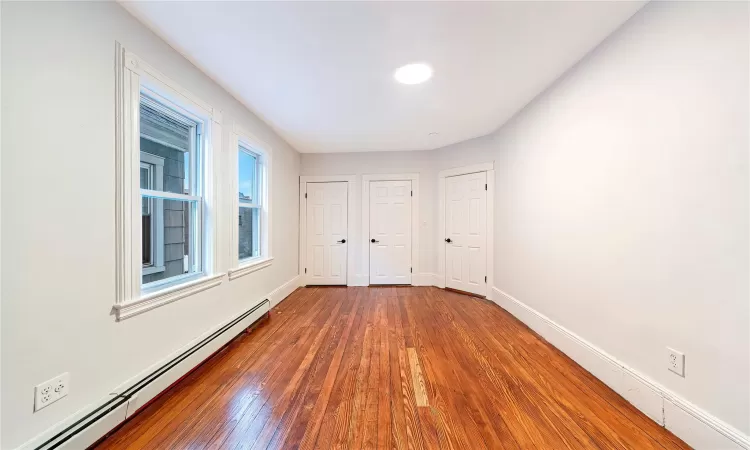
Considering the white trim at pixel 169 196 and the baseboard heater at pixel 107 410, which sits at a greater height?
the white trim at pixel 169 196

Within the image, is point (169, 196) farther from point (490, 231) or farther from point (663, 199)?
point (490, 231)

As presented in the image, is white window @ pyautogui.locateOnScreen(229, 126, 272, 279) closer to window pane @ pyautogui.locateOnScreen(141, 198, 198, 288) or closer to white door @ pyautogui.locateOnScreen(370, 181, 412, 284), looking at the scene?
window pane @ pyautogui.locateOnScreen(141, 198, 198, 288)

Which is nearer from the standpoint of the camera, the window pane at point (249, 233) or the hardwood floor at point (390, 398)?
the hardwood floor at point (390, 398)

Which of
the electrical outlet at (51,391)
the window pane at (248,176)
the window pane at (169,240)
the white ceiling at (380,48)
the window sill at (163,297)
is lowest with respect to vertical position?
the electrical outlet at (51,391)

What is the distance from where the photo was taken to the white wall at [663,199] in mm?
1123

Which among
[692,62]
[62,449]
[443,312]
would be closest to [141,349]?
[62,449]

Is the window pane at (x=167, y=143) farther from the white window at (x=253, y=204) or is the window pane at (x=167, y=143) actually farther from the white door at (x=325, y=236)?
the white door at (x=325, y=236)

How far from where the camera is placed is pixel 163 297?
1686 millimetres

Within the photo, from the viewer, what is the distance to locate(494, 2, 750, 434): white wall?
112 centimetres

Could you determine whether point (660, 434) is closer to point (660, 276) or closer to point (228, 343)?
point (660, 276)

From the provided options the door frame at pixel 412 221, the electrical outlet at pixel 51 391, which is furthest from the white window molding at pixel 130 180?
the door frame at pixel 412 221

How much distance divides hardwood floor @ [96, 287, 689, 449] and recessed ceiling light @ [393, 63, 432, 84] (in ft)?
7.78

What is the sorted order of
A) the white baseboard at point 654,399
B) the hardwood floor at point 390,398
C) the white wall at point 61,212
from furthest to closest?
1. the hardwood floor at point 390,398
2. the white baseboard at point 654,399
3. the white wall at point 61,212

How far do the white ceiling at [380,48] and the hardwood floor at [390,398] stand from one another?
92.9 inches
